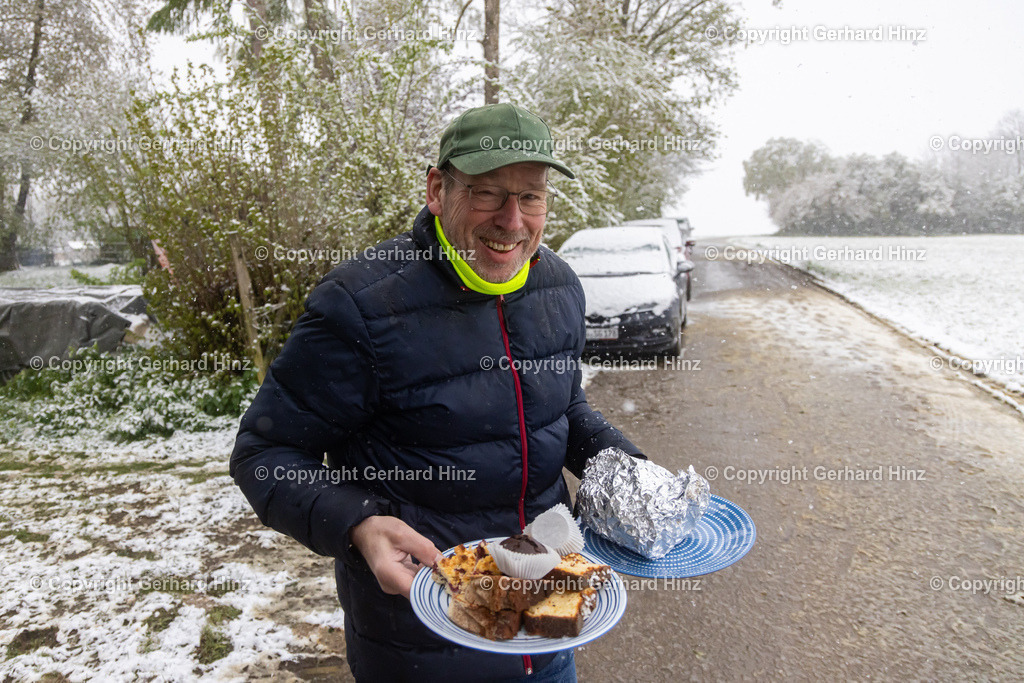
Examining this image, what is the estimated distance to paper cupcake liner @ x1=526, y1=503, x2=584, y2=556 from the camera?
152 cm

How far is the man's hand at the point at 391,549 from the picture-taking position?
4.62 ft

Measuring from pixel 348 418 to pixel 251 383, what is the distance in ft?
18.8

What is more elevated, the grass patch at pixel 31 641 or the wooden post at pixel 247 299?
the wooden post at pixel 247 299

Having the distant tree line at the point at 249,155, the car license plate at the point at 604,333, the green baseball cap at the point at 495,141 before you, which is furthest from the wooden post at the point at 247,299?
the green baseball cap at the point at 495,141

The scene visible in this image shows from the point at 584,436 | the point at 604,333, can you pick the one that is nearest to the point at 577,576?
the point at 584,436

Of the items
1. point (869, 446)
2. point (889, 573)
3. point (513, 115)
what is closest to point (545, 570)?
point (513, 115)

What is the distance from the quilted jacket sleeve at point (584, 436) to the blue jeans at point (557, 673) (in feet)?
1.68

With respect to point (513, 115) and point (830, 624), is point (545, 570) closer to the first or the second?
point (513, 115)

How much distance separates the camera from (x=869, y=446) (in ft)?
20.0

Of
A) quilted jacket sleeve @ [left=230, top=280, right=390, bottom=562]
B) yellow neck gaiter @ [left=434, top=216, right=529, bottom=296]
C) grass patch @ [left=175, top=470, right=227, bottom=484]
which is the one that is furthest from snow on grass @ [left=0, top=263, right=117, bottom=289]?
yellow neck gaiter @ [left=434, top=216, right=529, bottom=296]

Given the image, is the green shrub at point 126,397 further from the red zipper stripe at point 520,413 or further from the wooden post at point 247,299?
the red zipper stripe at point 520,413

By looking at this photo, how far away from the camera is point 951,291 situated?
16.2 m

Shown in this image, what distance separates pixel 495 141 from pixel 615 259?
8662 mm

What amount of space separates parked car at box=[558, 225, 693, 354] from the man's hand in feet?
23.8
